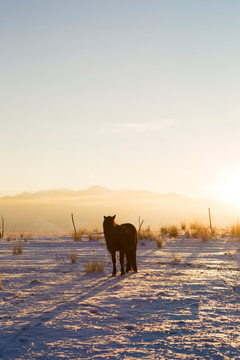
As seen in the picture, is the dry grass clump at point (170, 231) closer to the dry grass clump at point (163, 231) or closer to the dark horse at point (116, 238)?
the dry grass clump at point (163, 231)

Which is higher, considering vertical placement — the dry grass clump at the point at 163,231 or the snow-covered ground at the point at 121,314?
the dry grass clump at the point at 163,231

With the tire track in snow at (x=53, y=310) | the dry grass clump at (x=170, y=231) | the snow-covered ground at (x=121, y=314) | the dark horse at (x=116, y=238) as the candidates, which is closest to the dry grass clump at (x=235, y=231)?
the dry grass clump at (x=170, y=231)

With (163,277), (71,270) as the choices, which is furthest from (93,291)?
(71,270)

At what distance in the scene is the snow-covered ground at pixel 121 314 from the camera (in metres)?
4.58

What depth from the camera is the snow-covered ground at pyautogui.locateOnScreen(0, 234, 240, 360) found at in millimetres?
4582

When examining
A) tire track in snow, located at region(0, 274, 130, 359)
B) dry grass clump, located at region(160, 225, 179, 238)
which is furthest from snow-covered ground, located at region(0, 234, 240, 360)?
dry grass clump, located at region(160, 225, 179, 238)

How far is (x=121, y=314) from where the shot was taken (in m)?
6.01

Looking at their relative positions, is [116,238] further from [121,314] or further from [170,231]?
[170,231]

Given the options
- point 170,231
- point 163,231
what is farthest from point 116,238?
point 163,231

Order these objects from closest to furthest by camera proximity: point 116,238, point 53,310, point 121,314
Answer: point 121,314
point 53,310
point 116,238

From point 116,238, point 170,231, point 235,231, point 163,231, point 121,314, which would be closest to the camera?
point 121,314

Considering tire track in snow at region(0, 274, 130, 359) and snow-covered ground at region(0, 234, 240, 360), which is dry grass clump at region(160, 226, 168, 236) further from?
tire track in snow at region(0, 274, 130, 359)

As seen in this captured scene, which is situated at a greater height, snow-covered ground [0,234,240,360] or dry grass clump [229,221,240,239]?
dry grass clump [229,221,240,239]

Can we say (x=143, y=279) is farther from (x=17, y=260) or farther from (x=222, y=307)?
(x=17, y=260)
